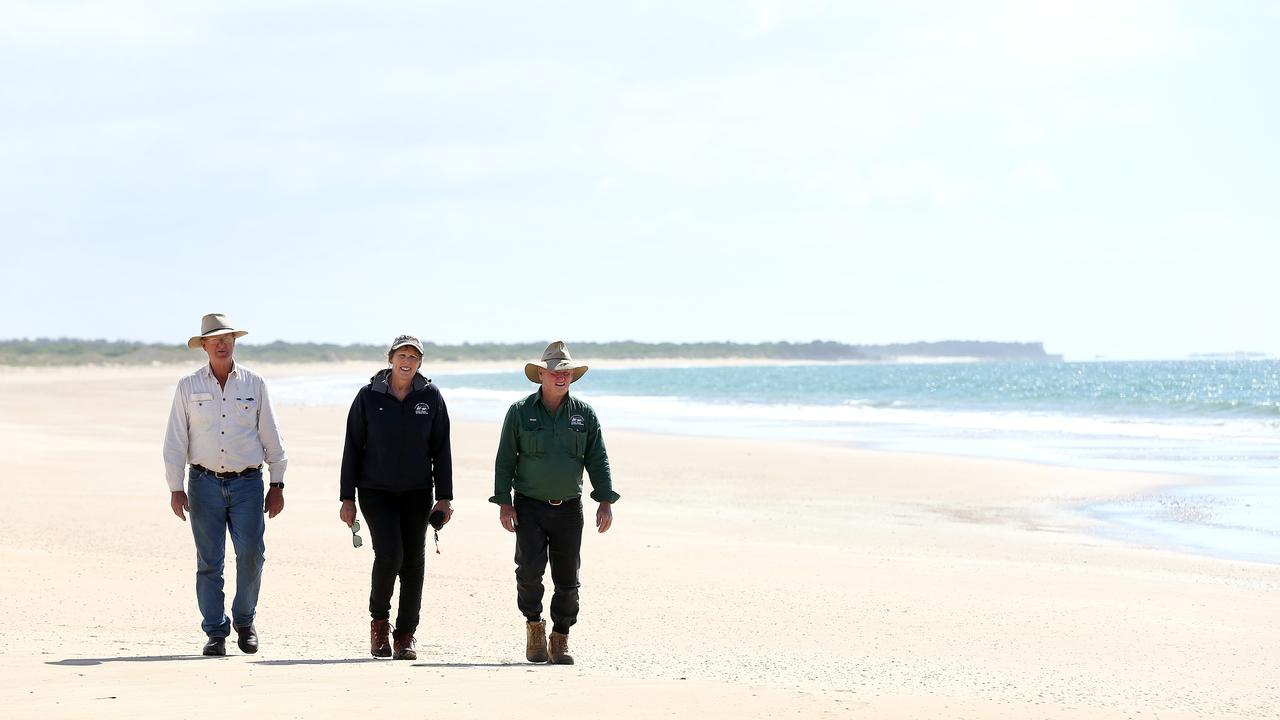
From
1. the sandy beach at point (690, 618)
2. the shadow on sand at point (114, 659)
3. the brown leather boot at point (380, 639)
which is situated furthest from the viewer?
the brown leather boot at point (380, 639)

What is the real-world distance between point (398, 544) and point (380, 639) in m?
0.48

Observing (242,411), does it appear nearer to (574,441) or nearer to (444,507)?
(444,507)

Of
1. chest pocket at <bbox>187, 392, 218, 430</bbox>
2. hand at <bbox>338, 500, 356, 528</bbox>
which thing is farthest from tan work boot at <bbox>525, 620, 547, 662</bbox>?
chest pocket at <bbox>187, 392, 218, 430</bbox>

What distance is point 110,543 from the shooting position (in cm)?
977

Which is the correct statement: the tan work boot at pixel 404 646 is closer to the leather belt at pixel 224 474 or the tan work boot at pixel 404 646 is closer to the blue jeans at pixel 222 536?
the blue jeans at pixel 222 536

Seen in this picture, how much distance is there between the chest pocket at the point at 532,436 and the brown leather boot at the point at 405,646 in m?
1.12

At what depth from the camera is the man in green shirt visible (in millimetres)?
6168

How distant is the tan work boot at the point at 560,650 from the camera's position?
20.2 feet

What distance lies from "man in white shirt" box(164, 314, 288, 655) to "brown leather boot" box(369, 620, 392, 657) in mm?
583

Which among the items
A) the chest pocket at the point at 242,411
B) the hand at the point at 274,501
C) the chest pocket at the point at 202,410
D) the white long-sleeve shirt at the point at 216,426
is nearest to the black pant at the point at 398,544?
the hand at the point at 274,501

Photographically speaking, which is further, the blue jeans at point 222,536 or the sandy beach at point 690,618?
the blue jeans at point 222,536

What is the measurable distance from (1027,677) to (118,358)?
110 metres

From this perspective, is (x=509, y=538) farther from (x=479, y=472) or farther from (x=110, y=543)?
(x=479, y=472)

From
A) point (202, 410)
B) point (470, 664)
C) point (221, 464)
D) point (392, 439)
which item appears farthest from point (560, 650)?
point (202, 410)
